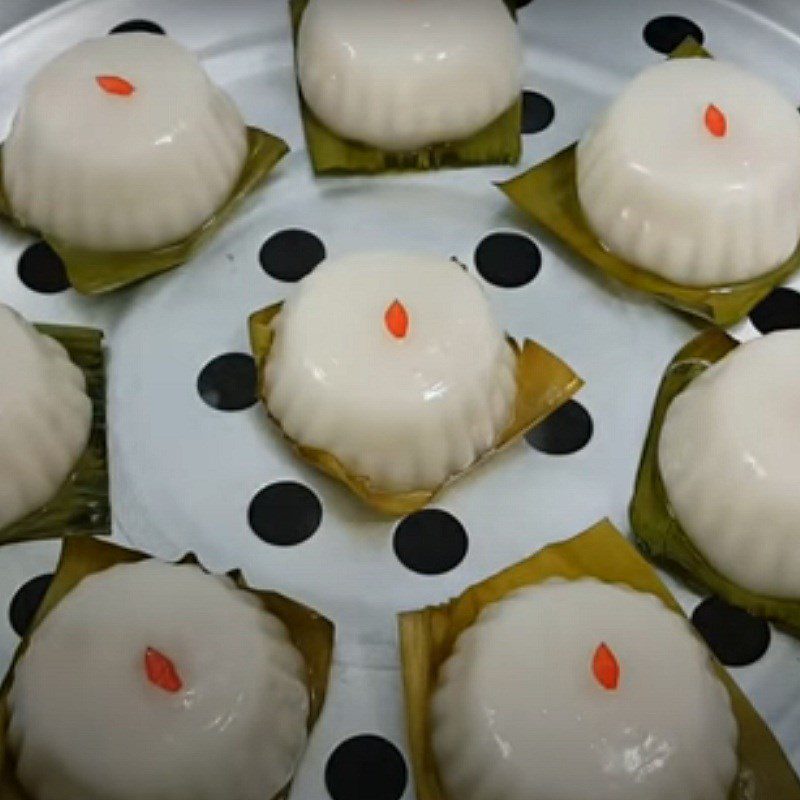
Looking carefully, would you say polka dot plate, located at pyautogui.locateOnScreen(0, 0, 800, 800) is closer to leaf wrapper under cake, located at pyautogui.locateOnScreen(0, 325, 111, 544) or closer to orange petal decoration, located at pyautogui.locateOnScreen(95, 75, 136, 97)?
leaf wrapper under cake, located at pyautogui.locateOnScreen(0, 325, 111, 544)

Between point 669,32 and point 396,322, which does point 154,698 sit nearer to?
point 396,322

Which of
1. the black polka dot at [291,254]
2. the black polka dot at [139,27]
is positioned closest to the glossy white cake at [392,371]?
the black polka dot at [291,254]

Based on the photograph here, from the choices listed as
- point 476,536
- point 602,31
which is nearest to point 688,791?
point 476,536

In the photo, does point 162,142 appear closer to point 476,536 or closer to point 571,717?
point 476,536

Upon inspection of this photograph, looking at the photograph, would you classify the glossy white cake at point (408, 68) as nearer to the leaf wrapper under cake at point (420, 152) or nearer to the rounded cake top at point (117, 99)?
the leaf wrapper under cake at point (420, 152)

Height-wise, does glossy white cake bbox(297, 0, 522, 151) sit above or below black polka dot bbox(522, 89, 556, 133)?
above

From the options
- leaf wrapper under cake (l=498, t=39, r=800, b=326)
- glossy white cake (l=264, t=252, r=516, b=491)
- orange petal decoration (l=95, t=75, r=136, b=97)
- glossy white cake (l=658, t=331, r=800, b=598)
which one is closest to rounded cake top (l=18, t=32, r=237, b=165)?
orange petal decoration (l=95, t=75, r=136, b=97)
